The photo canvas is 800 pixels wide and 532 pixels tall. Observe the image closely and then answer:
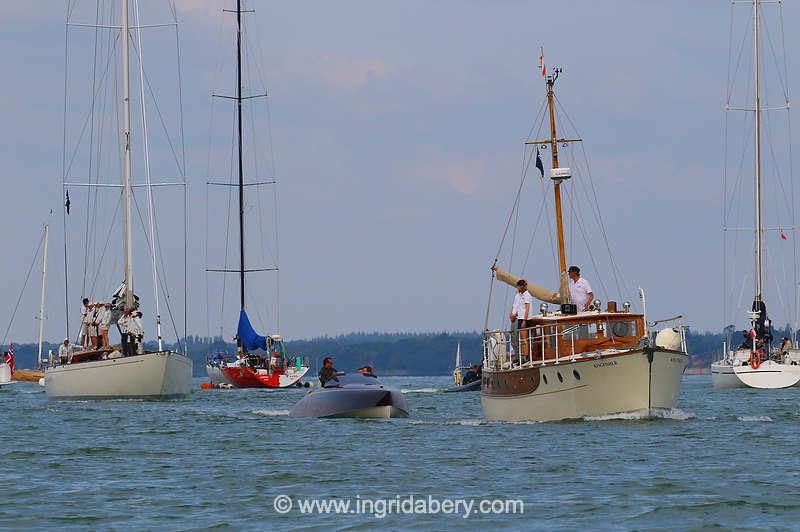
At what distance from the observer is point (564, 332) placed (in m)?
34.5

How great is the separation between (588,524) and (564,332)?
15226 millimetres

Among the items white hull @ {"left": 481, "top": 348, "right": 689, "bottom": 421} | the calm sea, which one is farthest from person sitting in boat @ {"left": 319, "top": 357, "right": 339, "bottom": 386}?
white hull @ {"left": 481, "top": 348, "right": 689, "bottom": 421}

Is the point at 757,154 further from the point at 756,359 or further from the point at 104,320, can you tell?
the point at 104,320

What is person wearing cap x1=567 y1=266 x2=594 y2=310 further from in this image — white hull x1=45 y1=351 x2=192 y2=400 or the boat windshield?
white hull x1=45 y1=351 x2=192 y2=400

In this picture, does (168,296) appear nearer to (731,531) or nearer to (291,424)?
(291,424)

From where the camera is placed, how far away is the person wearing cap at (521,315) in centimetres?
3575

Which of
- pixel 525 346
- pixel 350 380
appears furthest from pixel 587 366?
pixel 350 380

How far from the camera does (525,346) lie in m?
35.7

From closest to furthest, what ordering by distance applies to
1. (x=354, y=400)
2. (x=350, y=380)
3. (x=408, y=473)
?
(x=408, y=473)
(x=354, y=400)
(x=350, y=380)

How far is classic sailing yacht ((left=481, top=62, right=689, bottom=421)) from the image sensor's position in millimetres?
33875

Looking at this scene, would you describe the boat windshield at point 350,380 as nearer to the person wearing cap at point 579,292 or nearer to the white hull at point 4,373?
the person wearing cap at point 579,292

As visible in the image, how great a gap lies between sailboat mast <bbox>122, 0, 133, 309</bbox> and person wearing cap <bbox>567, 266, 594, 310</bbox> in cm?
2281

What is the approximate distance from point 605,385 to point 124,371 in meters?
23.4

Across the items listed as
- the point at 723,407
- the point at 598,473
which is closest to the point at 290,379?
the point at 723,407
